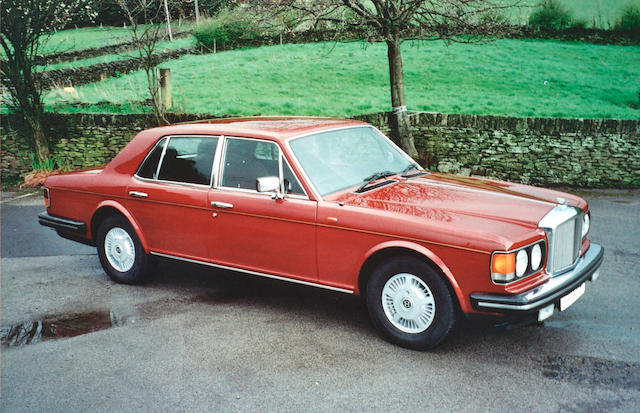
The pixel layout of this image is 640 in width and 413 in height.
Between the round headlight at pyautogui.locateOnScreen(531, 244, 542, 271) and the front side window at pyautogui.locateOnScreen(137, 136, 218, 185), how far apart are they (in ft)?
9.93

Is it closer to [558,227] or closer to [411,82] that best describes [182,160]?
[558,227]

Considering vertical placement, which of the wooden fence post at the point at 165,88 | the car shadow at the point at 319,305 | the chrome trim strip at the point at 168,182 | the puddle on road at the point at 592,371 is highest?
the wooden fence post at the point at 165,88

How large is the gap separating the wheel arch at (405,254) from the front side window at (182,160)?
6.08ft

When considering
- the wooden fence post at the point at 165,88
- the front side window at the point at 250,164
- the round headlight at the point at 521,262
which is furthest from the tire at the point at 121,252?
the wooden fence post at the point at 165,88

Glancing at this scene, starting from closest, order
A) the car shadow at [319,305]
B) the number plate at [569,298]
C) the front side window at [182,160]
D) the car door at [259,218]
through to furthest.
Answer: the number plate at [569,298]
the car shadow at [319,305]
the car door at [259,218]
the front side window at [182,160]

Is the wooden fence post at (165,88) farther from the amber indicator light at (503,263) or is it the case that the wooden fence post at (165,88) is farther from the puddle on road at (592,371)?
the puddle on road at (592,371)

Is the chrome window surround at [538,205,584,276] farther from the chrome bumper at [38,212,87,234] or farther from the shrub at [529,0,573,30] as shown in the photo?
the shrub at [529,0,573,30]

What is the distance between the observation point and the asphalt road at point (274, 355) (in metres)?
3.92

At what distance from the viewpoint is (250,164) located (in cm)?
545

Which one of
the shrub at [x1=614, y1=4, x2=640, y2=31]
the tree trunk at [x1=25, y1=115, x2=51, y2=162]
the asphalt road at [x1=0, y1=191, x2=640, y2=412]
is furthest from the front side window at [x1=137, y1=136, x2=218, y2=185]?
the shrub at [x1=614, y1=4, x2=640, y2=31]

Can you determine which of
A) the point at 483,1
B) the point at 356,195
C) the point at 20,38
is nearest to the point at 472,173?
the point at 483,1

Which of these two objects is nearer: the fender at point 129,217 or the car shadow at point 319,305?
the car shadow at point 319,305

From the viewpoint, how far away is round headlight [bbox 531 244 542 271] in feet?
14.0

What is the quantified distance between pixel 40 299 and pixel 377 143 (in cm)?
389
